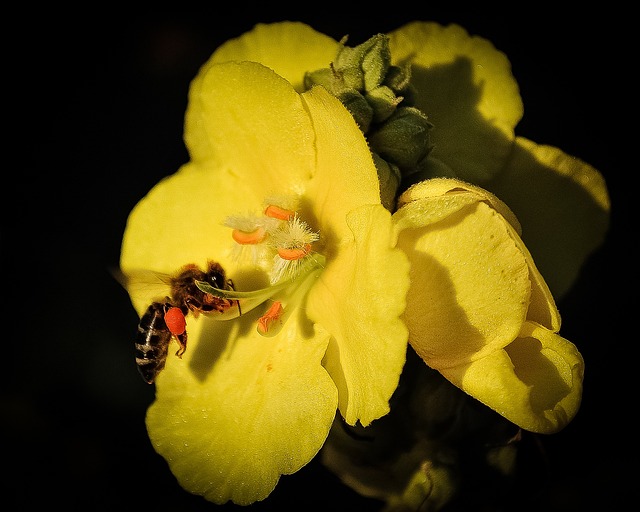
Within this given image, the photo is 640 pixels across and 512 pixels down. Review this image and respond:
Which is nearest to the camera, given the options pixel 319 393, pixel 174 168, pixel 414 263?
pixel 414 263

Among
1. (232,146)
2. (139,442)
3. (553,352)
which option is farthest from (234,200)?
(139,442)

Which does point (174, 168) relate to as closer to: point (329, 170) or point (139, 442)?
point (139, 442)

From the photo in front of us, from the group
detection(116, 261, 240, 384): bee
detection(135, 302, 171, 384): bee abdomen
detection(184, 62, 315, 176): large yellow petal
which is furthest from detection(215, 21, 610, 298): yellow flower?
detection(135, 302, 171, 384): bee abdomen

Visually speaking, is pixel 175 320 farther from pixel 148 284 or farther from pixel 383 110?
pixel 383 110

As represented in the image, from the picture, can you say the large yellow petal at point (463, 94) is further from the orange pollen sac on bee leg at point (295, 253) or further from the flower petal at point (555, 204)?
the orange pollen sac on bee leg at point (295, 253)

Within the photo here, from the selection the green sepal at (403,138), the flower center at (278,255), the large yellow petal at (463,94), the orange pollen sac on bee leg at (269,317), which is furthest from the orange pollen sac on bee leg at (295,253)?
the large yellow petal at (463,94)

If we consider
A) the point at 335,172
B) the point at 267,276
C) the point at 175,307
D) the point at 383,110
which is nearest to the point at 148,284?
the point at 175,307
